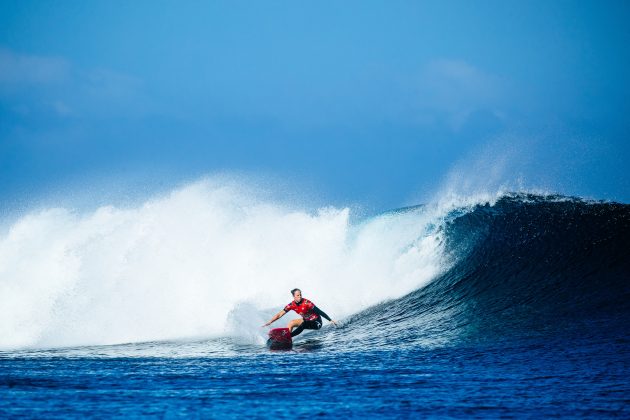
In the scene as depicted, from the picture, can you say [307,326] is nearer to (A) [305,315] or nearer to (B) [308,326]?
(B) [308,326]

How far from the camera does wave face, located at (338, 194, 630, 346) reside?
934cm

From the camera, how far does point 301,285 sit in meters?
15.0

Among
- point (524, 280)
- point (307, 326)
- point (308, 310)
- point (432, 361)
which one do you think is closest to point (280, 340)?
point (307, 326)

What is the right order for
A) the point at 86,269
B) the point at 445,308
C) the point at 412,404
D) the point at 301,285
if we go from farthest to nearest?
the point at 301,285, the point at 86,269, the point at 445,308, the point at 412,404

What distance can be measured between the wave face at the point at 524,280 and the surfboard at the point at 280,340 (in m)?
1.11

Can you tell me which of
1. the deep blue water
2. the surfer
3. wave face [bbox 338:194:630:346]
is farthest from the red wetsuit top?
wave face [bbox 338:194:630:346]

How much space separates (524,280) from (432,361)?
5865 millimetres

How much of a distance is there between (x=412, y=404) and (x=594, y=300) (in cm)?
665

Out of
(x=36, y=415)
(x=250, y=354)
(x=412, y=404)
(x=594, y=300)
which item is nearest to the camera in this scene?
(x=36, y=415)

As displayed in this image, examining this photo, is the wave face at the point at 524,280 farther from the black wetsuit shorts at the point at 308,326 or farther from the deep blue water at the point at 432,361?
the black wetsuit shorts at the point at 308,326

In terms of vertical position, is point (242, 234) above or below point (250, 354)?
above

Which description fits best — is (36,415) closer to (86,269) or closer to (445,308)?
(445,308)

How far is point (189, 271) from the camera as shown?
14.6 m

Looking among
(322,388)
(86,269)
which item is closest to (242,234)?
(86,269)
